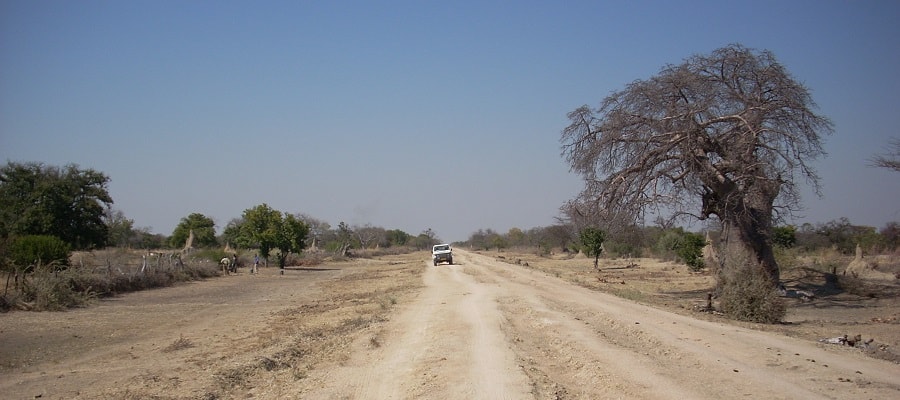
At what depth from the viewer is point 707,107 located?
74.6ft

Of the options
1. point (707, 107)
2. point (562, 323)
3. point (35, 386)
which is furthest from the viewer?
point (707, 107)

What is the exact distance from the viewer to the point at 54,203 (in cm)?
4228

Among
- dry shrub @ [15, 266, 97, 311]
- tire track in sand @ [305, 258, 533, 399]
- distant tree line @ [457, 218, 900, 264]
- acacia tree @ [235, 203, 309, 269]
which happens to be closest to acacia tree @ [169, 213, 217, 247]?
acacia tree @ [235, 203, 309, 269]

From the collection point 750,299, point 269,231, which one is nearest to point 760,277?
point 750,299

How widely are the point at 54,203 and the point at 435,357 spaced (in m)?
41.5

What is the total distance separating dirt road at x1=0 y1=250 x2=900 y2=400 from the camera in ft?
28.1

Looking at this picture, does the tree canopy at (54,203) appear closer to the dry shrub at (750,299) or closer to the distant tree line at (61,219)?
the distant tree line at (61,219)

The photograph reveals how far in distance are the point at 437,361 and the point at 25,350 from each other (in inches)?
385

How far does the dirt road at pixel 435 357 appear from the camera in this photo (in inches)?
337

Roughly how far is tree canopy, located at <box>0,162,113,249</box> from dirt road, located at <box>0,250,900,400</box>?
2594cm

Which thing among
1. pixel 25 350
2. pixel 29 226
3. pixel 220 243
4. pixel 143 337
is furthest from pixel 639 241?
pixel 220 243

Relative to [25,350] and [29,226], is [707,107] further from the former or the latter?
[29,226]

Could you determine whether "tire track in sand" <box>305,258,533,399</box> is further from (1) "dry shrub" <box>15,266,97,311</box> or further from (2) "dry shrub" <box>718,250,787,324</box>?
(1) "dry shrub" <box>15,266,97,311</box>

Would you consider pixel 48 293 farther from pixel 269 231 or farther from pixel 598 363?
pixel 269 231
